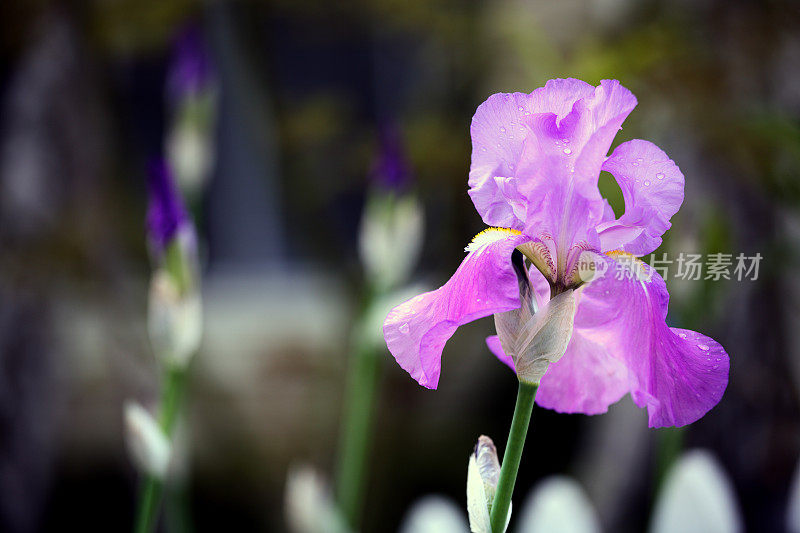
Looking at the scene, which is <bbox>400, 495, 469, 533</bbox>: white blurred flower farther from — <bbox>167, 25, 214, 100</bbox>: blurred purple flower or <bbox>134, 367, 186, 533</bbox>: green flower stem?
<bbox>167, 25, 214, 100</bbox>: blurred purple flower

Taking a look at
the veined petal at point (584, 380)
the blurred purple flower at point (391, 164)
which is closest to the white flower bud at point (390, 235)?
the blurred purple flower at point (391, 164)

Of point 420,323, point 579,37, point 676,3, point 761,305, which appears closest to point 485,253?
point 420,323

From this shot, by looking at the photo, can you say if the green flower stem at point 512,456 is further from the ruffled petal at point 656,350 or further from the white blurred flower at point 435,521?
the white blurred flower at point 435,521

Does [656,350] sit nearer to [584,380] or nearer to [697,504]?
[584,380]

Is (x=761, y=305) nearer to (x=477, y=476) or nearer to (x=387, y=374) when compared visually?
(x=387, y=374)

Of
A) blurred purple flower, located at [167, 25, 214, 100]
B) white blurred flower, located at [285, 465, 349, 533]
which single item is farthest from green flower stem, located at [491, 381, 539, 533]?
blurred purple flower, located at [167, 25, 214, 100]

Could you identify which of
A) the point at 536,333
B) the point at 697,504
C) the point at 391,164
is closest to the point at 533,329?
the point at 536,333
